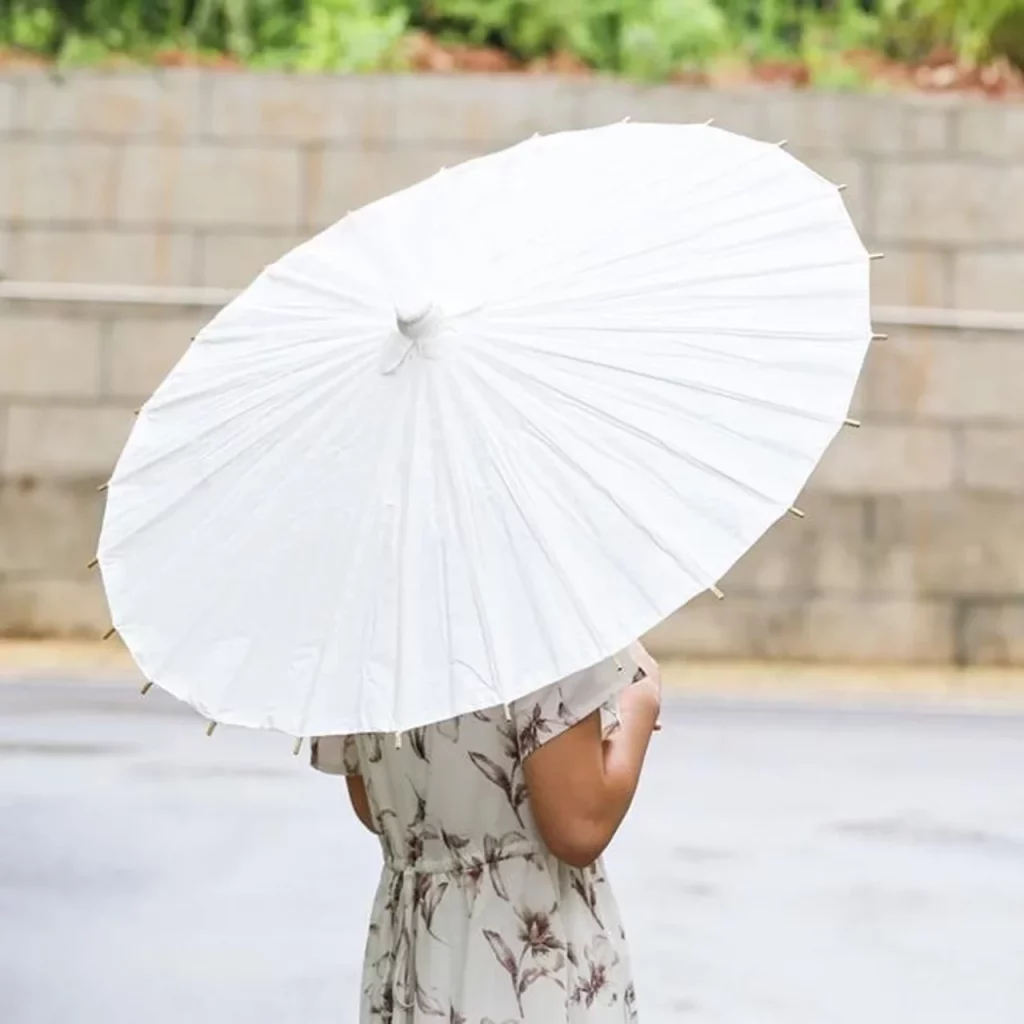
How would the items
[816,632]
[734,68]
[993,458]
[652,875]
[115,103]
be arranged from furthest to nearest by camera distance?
[734,68], [115,103], [993,458], [816,632], [652,875]

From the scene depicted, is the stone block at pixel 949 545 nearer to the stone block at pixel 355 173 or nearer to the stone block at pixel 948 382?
the stone block at pixel 948 382

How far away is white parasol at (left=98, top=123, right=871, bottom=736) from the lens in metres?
2.25

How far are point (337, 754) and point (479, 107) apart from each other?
8905 mm

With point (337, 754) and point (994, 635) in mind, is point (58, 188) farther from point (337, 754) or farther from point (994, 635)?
point (337, 754)

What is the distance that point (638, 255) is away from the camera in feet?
8.30

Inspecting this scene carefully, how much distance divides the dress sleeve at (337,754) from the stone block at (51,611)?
8495 millimetres

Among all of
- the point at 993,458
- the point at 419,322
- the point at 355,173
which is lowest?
the point at 419,322

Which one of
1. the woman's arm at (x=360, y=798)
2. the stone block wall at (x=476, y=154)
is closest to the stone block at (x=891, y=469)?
the stone block wall at (x=476, y=154)

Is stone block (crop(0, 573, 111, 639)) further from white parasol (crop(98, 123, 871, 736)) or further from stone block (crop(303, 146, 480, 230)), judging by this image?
white parasol (crop(98, 123, 871, 736))

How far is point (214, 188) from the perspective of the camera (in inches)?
437

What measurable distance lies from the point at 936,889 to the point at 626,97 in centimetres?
622

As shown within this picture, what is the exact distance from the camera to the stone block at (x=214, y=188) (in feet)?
36.3

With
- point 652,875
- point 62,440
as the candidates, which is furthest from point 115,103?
point 652,875

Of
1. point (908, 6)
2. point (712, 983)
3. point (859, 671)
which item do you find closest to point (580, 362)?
point (712, 983)
